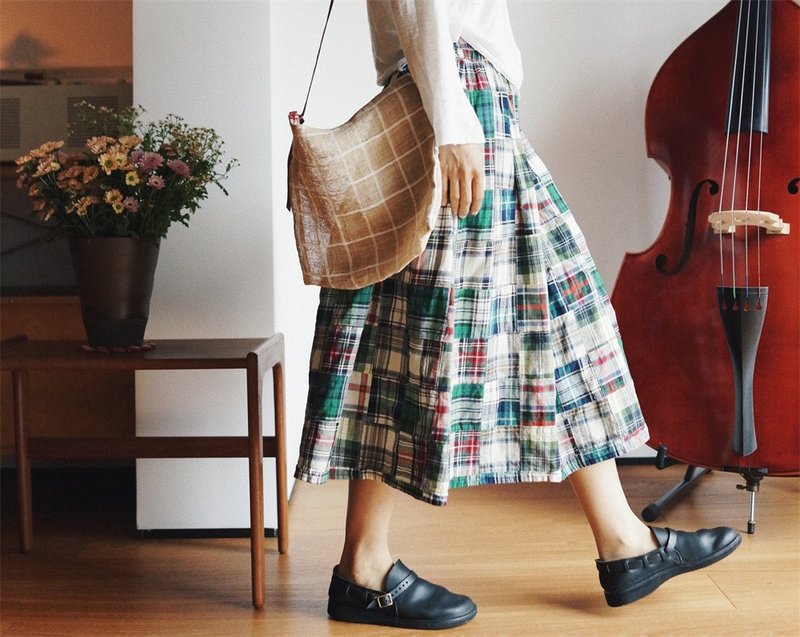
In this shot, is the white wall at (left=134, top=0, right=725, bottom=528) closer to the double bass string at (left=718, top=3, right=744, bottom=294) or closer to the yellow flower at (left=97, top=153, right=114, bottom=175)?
the yellow flower at (left=97, top=153, right=114, bottom=175)

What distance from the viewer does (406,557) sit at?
169cm

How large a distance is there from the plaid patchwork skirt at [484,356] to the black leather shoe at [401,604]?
19 cm

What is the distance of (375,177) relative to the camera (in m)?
1.24

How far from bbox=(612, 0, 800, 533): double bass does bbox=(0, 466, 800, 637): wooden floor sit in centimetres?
24

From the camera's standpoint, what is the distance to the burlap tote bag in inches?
48.3

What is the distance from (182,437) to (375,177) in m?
0.73

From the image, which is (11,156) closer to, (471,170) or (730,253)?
(471,170)

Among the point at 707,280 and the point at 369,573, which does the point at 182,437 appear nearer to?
the point at 369,573

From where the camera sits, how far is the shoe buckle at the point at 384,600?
1.39 m

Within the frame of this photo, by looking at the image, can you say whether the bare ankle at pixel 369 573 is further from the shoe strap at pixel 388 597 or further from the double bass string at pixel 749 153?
the double bass string at pixel 749 153

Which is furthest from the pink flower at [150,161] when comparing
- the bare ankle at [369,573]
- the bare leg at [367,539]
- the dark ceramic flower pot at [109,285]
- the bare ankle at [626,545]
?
the bare ankle at [626,545]

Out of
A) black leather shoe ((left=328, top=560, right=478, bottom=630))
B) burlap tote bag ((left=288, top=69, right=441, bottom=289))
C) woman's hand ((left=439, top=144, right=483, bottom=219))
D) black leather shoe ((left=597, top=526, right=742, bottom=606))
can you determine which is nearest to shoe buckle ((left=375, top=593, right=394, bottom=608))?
black leather shoe ((left=328, top=560, right=478, bottom=630))

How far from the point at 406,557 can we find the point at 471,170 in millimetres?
821

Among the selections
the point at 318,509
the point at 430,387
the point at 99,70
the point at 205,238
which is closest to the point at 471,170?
the point at 430,387
